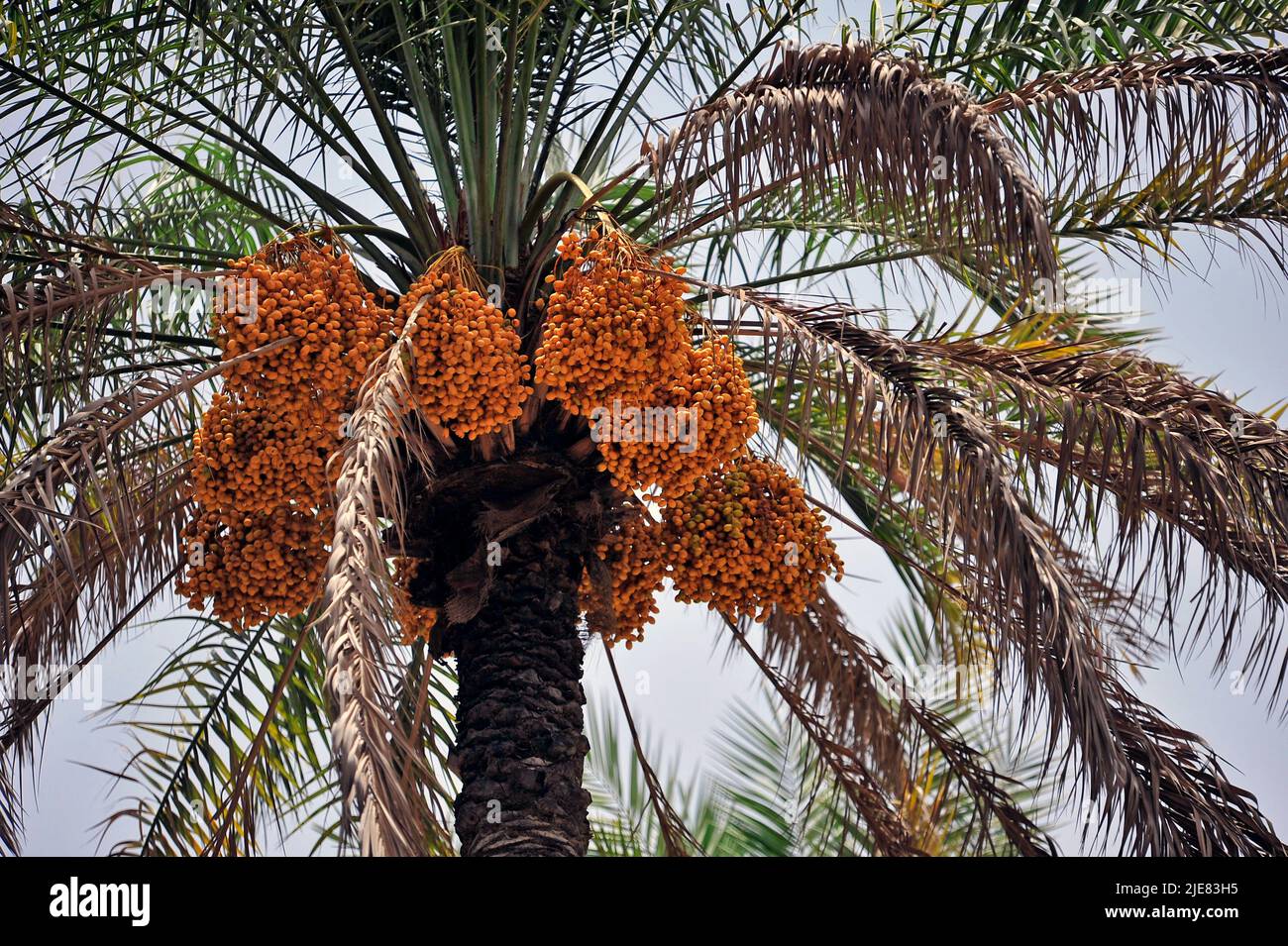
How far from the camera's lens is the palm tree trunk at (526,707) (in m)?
4.97

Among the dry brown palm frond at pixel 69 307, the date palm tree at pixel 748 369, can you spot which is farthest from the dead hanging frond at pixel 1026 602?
the dry brown palm frond at pixel 69 307

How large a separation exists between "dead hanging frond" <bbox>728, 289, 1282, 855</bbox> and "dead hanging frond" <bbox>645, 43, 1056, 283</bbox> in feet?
1.42

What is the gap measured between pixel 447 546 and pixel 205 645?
2.61m

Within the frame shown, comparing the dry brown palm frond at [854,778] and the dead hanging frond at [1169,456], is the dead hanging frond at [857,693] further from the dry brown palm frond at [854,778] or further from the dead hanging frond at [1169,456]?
the dead hanging frond at [1169,456]

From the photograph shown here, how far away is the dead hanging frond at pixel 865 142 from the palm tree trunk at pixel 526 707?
1.40 metres

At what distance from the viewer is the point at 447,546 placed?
17.9ft

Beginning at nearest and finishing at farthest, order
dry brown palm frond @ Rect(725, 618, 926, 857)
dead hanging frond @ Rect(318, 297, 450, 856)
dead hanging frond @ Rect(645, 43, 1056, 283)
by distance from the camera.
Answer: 1. dead hanging frond @ Rect(318, 297, 450, 856)
2. dead hanging frond @ Rect(645, 43, 1056, 283)
3. dry brown palm frond @ Rect(725, 618, 926, 857)

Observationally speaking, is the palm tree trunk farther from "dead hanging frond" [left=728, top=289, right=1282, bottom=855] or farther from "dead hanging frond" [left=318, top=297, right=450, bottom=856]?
"dead hanging frond" [left=728, top=289, right=1282, bottom=855]

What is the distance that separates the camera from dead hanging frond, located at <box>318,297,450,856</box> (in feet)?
10.8

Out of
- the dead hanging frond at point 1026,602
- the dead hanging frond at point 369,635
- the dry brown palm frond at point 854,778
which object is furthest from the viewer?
the dry brown palm frond at point 854,778
